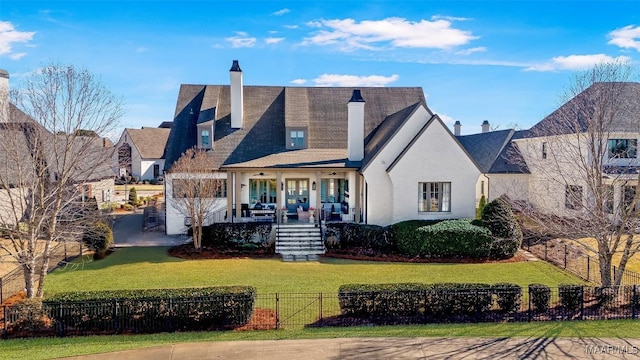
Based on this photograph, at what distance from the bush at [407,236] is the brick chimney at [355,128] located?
5536 millimetres

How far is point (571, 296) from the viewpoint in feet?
42.0

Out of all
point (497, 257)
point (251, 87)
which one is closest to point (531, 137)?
point (497, 257)

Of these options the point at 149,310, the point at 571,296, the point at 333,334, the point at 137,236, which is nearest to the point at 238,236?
the point at 137,236

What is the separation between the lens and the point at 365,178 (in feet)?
74.7

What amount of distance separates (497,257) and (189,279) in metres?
13.4

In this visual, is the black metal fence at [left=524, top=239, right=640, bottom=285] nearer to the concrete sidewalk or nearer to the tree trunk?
the tree trunk

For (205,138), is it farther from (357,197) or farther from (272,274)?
(272,274)

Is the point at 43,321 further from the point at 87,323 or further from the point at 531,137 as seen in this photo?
the point at 531,137

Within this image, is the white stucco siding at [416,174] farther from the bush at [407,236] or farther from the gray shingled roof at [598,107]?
the gray shingled roof at [598,107]

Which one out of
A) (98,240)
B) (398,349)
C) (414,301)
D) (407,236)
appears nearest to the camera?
(398,349)

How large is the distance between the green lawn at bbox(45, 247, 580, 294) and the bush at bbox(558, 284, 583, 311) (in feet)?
8.57

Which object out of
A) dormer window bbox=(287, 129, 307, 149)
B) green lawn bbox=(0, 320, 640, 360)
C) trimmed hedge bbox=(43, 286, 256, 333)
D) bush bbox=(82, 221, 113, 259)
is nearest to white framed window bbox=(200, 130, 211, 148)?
dormer window bbox=(287, 129, 307, 149)

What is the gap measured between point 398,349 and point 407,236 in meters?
10.3

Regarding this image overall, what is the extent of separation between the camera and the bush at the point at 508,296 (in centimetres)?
1249
